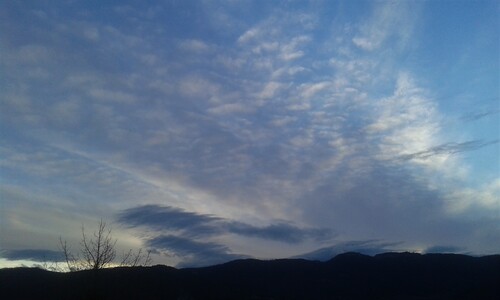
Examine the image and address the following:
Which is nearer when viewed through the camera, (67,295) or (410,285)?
(67,295)

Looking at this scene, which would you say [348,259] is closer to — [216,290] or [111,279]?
[216,290]

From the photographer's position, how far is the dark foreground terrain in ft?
207

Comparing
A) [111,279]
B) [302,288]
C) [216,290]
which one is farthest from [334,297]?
[111,279]

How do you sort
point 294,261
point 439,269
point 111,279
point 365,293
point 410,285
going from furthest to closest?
point 294,261 → point 439,269 → point 410,285 → point 365,293 → point 111,279

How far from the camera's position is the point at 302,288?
11538 centimetres

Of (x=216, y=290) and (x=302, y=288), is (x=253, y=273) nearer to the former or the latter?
(x=302, y=288)

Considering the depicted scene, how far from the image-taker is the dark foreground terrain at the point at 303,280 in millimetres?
62969

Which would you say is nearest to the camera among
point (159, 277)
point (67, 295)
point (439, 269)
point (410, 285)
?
point (67, 295)

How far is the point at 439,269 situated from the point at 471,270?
31.0ft

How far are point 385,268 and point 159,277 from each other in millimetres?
86081

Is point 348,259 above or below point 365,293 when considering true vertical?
above

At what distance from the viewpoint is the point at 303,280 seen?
123m

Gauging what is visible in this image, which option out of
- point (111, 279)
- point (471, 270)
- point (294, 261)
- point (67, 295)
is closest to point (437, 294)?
point (471, 270)

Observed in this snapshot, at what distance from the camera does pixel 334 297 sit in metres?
109
